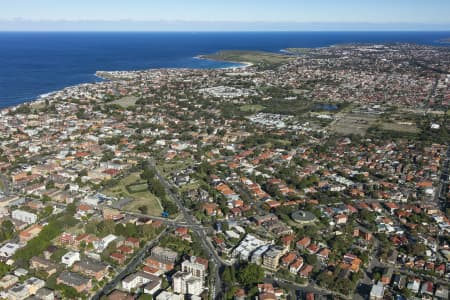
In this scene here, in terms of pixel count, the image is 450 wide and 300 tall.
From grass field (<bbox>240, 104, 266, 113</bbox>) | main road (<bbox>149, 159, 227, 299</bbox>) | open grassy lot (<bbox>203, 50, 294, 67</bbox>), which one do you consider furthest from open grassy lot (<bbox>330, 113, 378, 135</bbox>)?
open grassy lot (<bbox>203, 50, 294, 67</bbox>)

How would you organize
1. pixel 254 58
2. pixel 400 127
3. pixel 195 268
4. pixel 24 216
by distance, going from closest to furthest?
pixel 195 268, pixel 24 216, pixel 400 127, pixel 254 58

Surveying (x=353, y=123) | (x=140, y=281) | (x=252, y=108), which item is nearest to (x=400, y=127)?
(x=353, y=123)

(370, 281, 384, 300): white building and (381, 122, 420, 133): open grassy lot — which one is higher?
(381, 122, 420, 133): open grassy lot

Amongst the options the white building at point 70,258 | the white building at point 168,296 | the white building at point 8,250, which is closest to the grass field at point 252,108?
the white building at point 70,258

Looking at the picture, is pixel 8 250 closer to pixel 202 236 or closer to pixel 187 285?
pixel 187 285

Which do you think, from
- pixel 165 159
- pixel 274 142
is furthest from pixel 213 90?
pixel 165 159

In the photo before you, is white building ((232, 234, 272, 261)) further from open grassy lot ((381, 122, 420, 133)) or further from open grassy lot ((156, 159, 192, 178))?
open grassy lot ((381, 122, 420, 133))

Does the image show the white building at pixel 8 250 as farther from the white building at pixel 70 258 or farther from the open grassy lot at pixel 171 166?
the open grassy lot at pixel 171 166
